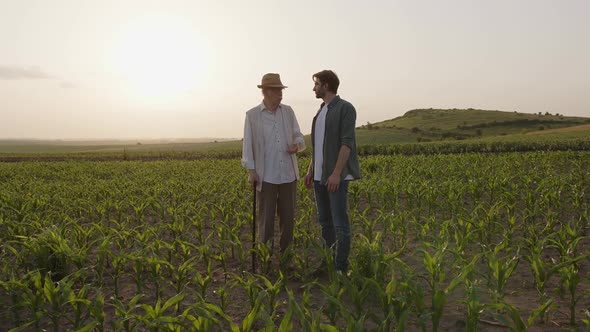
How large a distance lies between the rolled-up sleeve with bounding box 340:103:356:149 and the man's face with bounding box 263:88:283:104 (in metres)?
0.93

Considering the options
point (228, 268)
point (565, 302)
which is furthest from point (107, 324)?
point (565, 302)

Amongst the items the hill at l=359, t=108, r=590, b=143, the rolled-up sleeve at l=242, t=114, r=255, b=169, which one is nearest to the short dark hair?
the rolled-up sleeve at l=242, t=114, r=255, b=169

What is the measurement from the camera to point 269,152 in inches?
197

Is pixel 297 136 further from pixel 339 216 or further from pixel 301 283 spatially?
pixel 301 283

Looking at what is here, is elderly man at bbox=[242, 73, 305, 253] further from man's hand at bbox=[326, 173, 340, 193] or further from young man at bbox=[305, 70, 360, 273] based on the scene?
man's hand at bbox=[326, 173, 340, 193]

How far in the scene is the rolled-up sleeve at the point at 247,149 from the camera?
4902 millimetres

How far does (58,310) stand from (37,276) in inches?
13.4

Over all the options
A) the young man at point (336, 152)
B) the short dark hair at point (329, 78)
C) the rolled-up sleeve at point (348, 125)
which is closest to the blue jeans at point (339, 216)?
the young man at point (336, 152)

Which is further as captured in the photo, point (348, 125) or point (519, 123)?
point (519, 123)

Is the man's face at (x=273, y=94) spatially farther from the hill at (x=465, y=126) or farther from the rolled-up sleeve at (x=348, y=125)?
the hill at (x=465, y=126)

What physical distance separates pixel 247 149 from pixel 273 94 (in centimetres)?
72

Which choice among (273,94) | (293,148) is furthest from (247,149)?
(273,94)

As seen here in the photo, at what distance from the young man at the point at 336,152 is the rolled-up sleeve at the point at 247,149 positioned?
2.69 ft

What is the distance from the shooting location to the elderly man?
4.96 m
